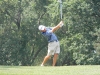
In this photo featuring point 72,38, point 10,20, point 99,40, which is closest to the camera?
point 99,40

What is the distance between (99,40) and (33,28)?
360 inches

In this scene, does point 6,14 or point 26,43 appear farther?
point 26,43

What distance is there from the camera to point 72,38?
35219 millimetres

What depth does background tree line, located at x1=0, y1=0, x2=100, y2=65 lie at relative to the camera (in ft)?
108

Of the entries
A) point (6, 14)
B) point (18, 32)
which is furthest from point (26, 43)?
point (6, 14)

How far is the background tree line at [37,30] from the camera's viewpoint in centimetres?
3303

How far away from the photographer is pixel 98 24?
33.5 metres

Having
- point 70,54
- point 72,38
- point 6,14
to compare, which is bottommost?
point 70,54

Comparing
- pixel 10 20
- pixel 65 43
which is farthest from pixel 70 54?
pixel 10 20

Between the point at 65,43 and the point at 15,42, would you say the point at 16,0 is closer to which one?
the point at 15,42

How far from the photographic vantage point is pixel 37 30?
38188mm

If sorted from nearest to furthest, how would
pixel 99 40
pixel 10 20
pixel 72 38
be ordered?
pixel 99 40, pixel 72 38, pixel 10 20

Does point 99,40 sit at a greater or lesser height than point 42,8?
lesser

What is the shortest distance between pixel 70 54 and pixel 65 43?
3.14m
